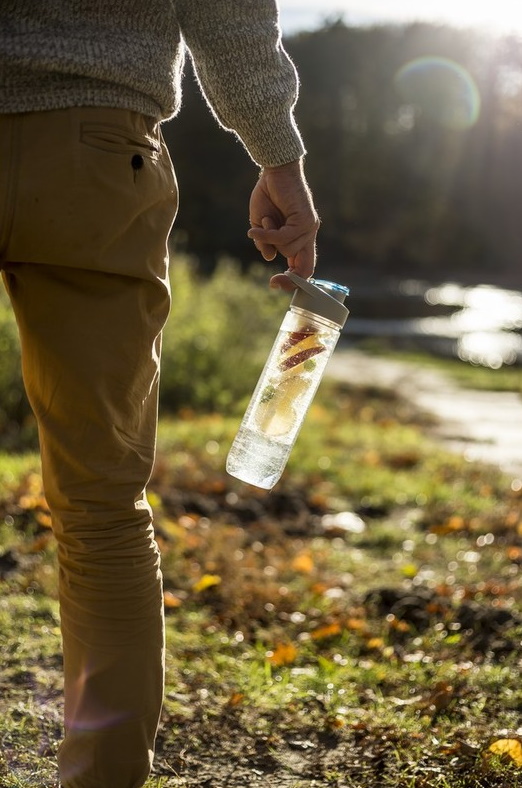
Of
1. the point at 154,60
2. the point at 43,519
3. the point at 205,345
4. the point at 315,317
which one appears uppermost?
the point at 154,60

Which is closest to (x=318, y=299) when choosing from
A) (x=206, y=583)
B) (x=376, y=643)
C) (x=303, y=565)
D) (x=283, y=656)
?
(x=283, y=656)

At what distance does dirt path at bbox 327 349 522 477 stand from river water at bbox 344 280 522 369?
7.03 feet

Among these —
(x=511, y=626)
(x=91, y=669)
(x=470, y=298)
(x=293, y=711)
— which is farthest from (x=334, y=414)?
(x=470, y=298)

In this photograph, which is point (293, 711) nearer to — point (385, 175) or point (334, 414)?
point (334, 414)

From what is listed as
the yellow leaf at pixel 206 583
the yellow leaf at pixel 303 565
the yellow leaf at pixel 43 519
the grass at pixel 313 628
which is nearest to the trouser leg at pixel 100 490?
the grass at pixel 313 628

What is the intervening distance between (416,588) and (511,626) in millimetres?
468

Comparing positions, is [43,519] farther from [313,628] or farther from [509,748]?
[509,748]

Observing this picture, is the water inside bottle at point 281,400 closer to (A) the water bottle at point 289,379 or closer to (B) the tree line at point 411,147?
(A) the water bottle at point 289,379

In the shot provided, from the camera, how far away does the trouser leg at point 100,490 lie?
5.57ft

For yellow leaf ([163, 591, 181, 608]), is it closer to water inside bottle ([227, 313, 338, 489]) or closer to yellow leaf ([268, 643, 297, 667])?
yellow leaf ([268, 643, 297, 667])

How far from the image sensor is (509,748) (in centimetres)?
223

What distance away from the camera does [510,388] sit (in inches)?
402

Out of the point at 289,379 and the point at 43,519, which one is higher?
the point at 289,379

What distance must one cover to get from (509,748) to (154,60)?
1618 millimetres
